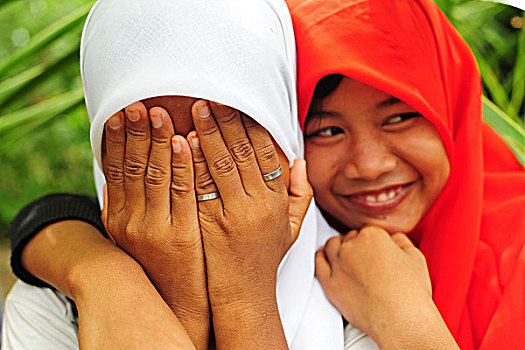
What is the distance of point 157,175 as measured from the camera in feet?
3.01

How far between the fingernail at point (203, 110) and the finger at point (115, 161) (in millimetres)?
142

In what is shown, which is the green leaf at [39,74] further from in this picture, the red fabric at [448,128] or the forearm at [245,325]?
the forearm at [245,325]

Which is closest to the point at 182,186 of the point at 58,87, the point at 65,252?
the point at 65,252

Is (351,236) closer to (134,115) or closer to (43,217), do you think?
(134,115)

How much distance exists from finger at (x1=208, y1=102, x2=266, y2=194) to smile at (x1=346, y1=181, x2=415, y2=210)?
420 mm

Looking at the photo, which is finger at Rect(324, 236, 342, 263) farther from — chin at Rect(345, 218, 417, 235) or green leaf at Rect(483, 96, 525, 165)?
green leaf at Rect(483, 96, 525, 165)

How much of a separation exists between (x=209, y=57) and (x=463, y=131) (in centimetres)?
78

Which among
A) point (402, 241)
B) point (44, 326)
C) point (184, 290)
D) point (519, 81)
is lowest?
point (519, 81)

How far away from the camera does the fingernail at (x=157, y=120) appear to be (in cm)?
88

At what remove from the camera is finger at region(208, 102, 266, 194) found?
3.01 ft

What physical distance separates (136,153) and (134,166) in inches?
1.1

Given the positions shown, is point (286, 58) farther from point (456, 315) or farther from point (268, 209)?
point (456, 315)

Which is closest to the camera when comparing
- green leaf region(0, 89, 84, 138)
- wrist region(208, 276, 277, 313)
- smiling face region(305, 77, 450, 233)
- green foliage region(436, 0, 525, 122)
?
wrist region(208, 276, 277, 313)

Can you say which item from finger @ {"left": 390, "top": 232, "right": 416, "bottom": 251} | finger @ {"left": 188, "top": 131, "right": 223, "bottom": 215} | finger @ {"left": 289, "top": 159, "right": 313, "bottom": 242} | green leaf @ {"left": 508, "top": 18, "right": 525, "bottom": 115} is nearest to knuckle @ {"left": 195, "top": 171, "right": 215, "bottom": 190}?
finger @ {"left": 188, "top": 131, "right": 223, "bottom": 215}
